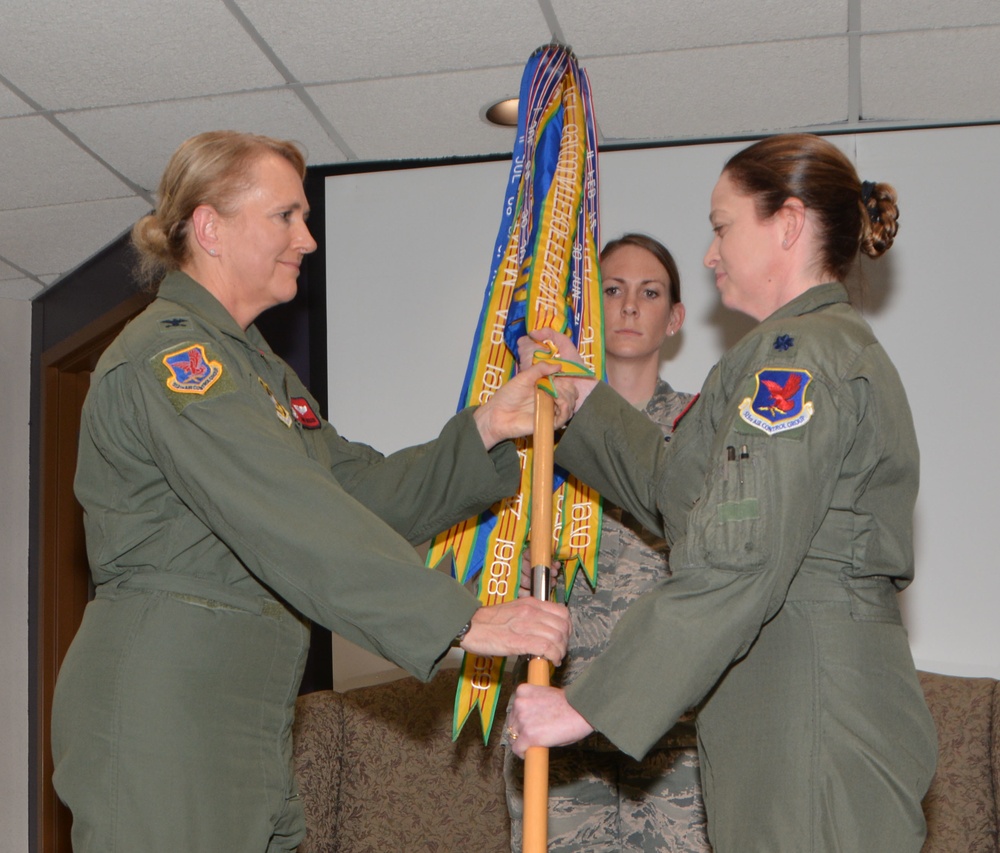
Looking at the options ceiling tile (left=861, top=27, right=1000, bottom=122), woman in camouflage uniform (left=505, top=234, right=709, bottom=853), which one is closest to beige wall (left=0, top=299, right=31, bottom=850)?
woman in camouflage uniform (left=505, top=234, right=709, bottom=853)

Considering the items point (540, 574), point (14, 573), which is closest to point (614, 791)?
point (540, 574)

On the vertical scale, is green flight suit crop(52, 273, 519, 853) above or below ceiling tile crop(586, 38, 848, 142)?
below

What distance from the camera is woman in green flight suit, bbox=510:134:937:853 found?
1.61 metres

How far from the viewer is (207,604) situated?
6.12 feet

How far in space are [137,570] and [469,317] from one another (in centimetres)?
241

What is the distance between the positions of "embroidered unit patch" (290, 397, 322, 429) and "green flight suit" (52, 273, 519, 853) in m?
0.36

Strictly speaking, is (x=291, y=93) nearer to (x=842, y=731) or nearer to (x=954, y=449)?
(x=954, y=449)

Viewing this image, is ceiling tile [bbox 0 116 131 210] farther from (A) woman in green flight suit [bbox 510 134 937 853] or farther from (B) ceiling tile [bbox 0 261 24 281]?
(A) woman in green flight suit [bbox 510 134 937 853]

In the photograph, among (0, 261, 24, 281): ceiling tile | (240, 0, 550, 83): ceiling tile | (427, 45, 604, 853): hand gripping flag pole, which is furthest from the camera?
(0, 261, 24, 281): ceiling tile

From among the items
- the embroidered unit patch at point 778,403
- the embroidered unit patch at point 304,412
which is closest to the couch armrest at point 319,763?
the embroidered unit patch at point 304,412

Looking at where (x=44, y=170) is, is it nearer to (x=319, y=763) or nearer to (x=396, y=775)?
(x=319, y=763)

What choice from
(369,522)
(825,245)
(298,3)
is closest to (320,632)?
(298,3)

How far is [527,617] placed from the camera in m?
1.91

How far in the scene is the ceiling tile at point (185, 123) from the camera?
3785 mm
